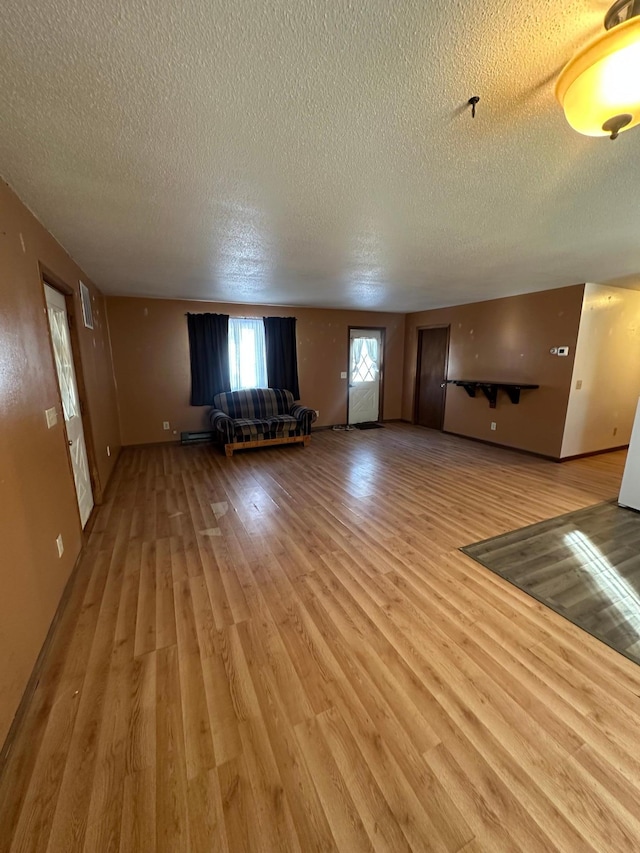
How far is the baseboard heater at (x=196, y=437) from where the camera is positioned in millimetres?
5668

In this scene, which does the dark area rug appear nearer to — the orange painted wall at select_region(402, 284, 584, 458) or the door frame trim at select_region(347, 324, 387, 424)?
the orange painted wall at select_region(402, 284, 584, 458)

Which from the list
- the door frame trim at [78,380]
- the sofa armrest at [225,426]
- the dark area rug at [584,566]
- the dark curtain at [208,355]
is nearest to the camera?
the dark area rug at [584,566]

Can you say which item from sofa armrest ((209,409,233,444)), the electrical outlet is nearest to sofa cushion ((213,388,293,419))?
sofa armrest ((209,409,233,444))

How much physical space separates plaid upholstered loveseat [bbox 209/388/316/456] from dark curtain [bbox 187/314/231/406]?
0.76ft

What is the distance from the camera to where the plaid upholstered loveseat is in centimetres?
502

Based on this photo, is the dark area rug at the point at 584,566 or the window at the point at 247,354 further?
the window at the point at 247,354

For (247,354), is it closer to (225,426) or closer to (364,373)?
(225,426)

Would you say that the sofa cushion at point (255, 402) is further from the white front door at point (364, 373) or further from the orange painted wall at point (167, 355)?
the white front door at point (364, 373)

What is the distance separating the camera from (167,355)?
5.44m

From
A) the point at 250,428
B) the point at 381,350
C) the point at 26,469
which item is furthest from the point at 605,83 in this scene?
the point at 381,350

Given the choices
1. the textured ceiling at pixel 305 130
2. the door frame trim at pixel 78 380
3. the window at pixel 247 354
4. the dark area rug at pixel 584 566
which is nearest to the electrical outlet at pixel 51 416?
the door frame trim at pixel 78 380

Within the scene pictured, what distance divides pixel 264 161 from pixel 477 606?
8.63 ft

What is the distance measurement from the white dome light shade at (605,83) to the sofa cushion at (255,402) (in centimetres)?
501

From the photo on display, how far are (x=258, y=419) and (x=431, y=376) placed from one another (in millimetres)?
3586
